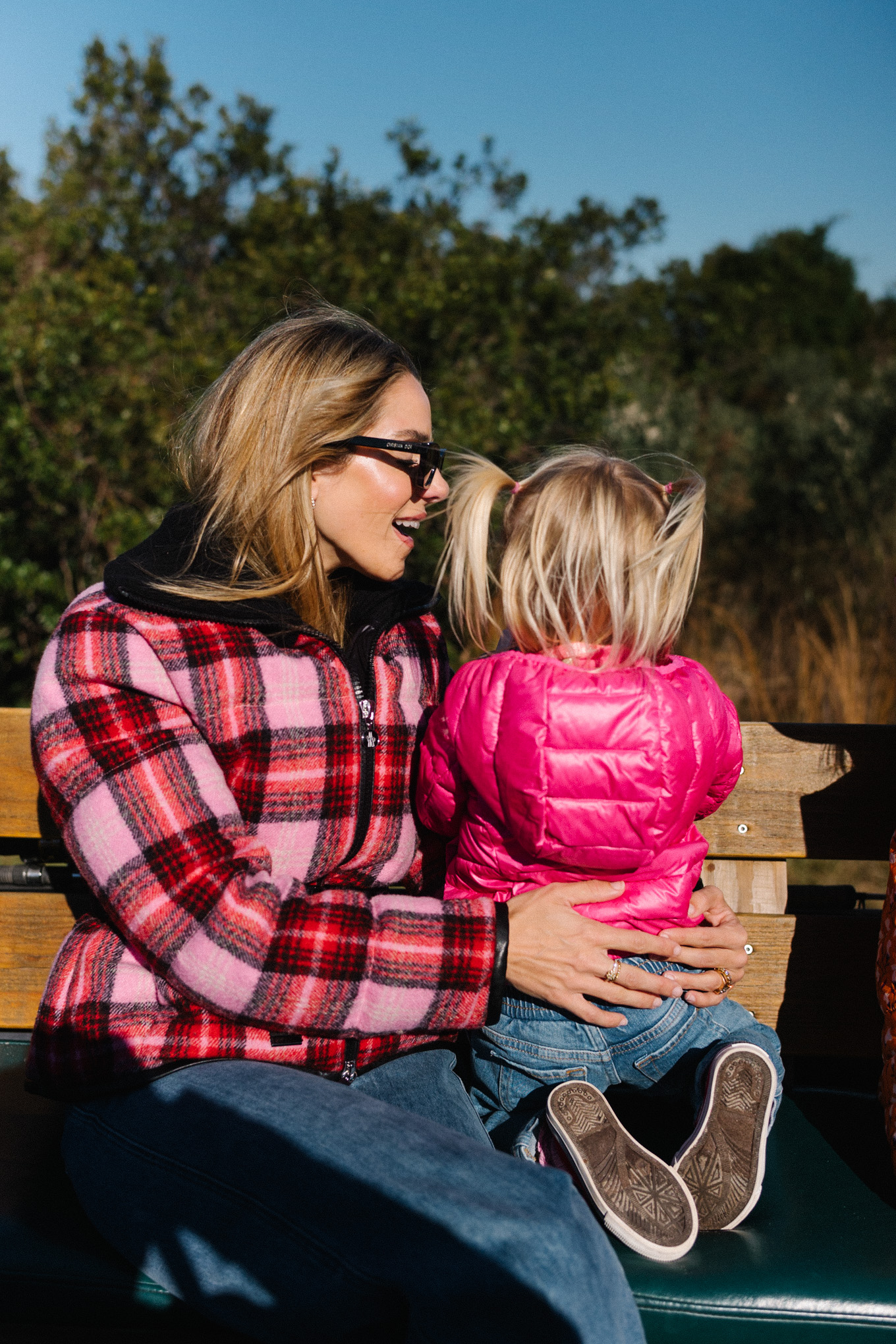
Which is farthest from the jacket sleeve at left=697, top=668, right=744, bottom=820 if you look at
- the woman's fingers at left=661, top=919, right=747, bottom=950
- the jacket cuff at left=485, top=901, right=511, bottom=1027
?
the jacket cuff at left=485, top=901, right=511, bottom=1027

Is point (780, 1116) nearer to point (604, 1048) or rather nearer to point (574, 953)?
point (604, 1048)

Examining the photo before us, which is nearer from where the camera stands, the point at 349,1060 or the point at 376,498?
the point at 349,1060

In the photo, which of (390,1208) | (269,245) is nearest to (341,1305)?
(390,1208)

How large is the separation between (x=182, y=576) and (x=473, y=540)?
51cm

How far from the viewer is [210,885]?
1.59 metres

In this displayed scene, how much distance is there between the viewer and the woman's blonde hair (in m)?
1.85

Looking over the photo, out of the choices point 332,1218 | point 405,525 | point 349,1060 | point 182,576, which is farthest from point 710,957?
point 182,576

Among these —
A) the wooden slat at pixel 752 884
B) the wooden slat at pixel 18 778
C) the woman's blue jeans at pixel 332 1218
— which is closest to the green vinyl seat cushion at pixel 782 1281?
the woman's blue jeans at pixel 332 1218

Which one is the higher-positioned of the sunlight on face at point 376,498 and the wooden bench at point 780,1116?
the sunlight on face at point 376,498

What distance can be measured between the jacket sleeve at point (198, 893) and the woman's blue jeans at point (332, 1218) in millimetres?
142

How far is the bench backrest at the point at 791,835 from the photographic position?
7.07 feet

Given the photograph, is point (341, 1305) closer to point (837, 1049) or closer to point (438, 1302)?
point (438, 1302)

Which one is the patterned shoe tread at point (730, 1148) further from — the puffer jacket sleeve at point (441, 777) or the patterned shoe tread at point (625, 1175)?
the puffer jacket sleeve at point (441, 777)

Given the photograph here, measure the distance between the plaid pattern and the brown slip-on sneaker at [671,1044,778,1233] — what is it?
1.29ft
